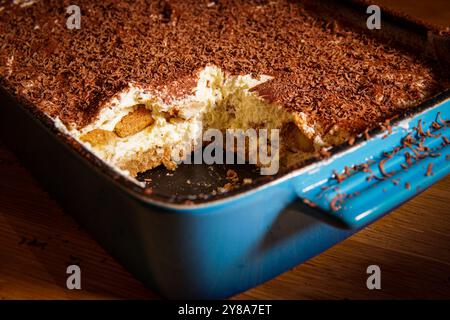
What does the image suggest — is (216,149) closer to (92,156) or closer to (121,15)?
(121,15)

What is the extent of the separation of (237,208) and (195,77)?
94 cm

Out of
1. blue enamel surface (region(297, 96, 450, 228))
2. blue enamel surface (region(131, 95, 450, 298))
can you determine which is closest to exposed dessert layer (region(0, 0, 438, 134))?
blue enamel surface (region(297, 96, 450, 228))

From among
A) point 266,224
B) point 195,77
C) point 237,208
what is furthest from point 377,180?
point 195,77

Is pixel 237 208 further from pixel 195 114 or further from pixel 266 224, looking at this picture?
pixel 195 114

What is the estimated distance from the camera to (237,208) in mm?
1398

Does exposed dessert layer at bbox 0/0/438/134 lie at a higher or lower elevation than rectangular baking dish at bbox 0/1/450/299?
higher

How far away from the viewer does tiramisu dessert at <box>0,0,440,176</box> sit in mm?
2047

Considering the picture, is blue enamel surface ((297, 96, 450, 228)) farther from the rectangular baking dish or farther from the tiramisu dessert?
the tiramisu dessert

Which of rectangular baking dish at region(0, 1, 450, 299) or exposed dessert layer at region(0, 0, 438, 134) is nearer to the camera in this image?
rectangular baking dish at region(0, 1, 450, 299)

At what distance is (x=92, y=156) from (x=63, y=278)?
47cm

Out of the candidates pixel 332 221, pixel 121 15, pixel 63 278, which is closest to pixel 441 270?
pixel 332 221

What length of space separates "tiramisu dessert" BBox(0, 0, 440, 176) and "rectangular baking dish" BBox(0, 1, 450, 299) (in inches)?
9.2

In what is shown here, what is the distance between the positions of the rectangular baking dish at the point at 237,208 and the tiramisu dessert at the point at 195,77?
0.23 metres

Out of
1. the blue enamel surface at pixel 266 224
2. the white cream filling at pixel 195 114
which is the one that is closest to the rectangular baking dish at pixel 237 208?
the blue enamel surface at pixel 266 224
